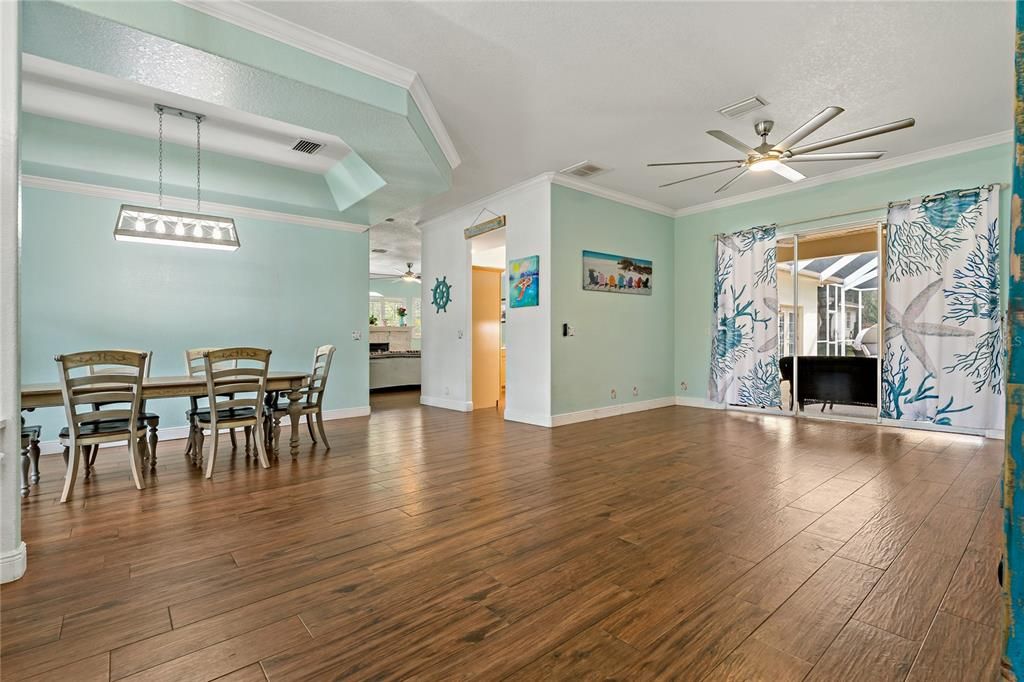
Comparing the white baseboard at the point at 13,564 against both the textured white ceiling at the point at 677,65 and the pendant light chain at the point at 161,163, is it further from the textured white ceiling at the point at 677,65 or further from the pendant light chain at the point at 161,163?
the pendant light chain at the point at 161,163

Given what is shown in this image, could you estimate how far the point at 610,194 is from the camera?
20.9 feet

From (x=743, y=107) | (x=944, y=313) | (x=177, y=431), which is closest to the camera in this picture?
(x=743, y=107)

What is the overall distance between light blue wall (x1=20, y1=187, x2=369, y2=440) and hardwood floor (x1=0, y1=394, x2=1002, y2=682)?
76.3 inches

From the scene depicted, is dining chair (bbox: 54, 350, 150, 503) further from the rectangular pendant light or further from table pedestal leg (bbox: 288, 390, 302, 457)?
the rectangular pendant light

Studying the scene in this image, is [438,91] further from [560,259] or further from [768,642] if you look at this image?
[768,642]

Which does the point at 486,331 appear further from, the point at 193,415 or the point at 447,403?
the point at 193,415

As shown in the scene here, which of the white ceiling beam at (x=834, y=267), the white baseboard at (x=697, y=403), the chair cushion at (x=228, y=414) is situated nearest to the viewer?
the chair cushion at (x=228, y=414)

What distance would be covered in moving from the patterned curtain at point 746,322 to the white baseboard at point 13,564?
279 inches

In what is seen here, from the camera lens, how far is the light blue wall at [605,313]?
5.80 m

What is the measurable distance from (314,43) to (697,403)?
21.7 feet

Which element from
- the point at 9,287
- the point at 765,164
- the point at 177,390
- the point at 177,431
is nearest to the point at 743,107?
the point at 765,164

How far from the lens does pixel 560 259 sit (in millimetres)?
5797

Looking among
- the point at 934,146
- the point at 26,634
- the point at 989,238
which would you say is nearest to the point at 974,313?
the point at 989,238

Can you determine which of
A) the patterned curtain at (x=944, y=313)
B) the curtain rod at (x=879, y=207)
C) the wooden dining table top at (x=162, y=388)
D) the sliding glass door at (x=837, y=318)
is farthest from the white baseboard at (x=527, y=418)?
the curtain rod at (x=879, y=207)
